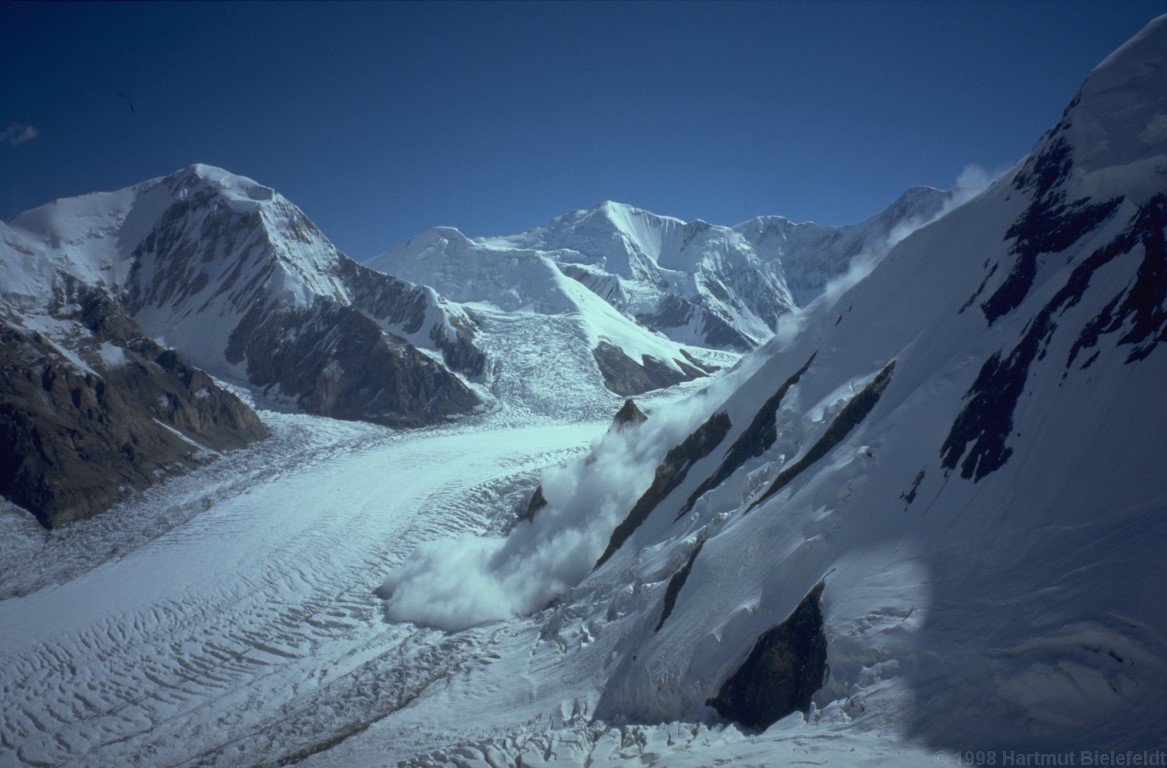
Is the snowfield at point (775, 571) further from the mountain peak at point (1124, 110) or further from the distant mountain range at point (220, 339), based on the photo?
the distant mountain range at point (220, 339)

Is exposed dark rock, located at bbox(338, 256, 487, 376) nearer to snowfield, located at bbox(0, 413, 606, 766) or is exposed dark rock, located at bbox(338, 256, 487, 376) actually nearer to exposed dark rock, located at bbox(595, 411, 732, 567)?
snowfield, located at bbox(0, 413, 606, 766)

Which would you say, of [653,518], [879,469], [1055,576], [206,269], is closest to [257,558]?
[653,518]

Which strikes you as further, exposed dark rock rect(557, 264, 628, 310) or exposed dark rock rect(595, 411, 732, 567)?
exposed dark rock rect(557, 264, 628, 310)

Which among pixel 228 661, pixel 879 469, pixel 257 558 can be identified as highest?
pixel 879 469

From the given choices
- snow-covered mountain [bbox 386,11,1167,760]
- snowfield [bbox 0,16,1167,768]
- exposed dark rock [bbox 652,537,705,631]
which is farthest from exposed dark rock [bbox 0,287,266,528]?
exposed dark rock [bbox 652,537,705,631]

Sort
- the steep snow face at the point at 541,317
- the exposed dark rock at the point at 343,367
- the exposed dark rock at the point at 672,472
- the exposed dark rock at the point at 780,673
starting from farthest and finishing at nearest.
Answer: the steep snow face at the point at 541,317, the exposed dark rock at the point at 343,367, the exposed dark rock at the point at 672,472, the exposed dark rock at the point at 780,673

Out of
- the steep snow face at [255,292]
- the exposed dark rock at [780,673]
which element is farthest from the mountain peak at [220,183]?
the exposed dark rock at [780,673]

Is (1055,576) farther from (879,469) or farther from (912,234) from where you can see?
(912,234)
